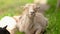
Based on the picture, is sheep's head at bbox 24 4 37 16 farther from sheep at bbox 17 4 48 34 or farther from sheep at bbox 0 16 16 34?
sheep at bbox 0 16 16 34

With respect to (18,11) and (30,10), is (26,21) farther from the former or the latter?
(18,11)

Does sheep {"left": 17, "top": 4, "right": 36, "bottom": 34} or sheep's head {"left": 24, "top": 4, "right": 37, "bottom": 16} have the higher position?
sheep's head {"left": 24, "top": 4, "right": 37, "bottom": 16}

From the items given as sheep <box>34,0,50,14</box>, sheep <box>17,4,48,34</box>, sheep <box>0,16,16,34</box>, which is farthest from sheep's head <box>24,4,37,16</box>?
sheep <box>34,0,50,14</box>

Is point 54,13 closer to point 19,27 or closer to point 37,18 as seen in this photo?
point 37,18

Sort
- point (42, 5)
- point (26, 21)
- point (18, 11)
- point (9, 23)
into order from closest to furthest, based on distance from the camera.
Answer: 1. point (26, 21)
2. point (9, 23)
3. point (18, 11)
4. point (42, 5)

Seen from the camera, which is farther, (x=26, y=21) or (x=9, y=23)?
(x=9, y=23)

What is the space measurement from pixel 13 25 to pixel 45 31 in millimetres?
352

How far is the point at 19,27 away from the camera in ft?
6.80

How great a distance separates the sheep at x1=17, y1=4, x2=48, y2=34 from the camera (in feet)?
6.66

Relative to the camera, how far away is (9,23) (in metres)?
2.15

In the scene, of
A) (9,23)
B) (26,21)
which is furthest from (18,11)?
(26,21)

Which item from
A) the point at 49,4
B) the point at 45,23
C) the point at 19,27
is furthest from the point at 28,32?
the point at 49,4

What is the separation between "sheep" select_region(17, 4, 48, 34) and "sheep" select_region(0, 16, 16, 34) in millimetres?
71

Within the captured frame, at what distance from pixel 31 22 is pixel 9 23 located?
0.83 feet
